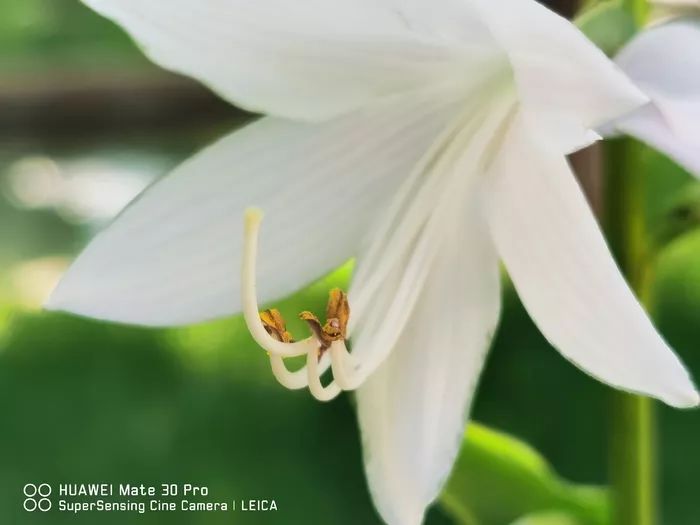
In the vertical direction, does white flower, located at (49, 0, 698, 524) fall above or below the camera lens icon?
below

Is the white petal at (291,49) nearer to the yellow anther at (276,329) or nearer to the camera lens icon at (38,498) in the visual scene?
the yellow anther at (276,329)

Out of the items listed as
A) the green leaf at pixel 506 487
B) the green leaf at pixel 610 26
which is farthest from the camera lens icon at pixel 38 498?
the green leaf at pixel 610 26

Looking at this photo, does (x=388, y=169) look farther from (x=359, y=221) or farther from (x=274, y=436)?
(x=274, y=436)

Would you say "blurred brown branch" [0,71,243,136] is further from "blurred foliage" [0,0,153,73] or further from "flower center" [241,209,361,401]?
"flower center" [241,209,361,401]

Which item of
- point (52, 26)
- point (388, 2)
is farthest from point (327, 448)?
point (52, 26)

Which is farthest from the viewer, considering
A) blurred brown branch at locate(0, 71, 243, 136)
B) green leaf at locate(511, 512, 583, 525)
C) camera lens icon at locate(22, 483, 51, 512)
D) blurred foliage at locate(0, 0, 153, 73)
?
blurred foliage at locate(0, 0, 153, 73)

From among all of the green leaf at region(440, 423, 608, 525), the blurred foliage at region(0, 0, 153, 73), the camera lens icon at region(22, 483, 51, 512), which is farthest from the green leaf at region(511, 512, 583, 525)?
the blurred foliage at region(0, 0, 153, 73)
